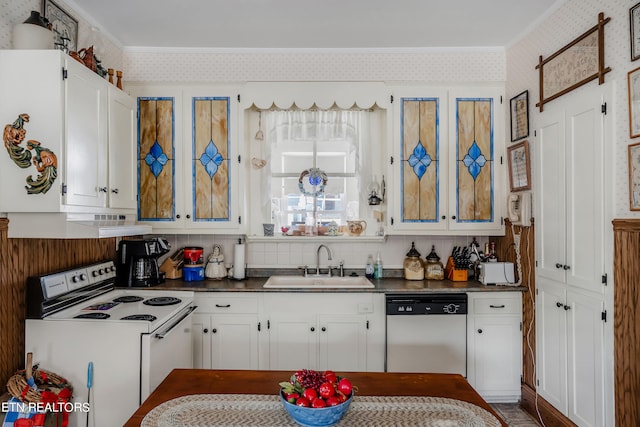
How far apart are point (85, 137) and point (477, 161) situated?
9.32ft

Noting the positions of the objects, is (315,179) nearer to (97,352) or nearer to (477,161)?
(477,161)

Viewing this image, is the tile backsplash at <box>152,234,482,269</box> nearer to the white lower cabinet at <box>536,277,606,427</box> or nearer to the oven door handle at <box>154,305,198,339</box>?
the oven door handle at <box>154,305,198,339</box>

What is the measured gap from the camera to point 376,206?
343 centimetres

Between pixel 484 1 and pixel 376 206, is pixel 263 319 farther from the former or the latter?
pixel 484 1

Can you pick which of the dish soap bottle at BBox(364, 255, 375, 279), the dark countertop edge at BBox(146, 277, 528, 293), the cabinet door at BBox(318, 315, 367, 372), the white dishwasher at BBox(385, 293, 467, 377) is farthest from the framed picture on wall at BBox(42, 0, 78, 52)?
the white dishwasher at BBox(385, 293, 467, 377)

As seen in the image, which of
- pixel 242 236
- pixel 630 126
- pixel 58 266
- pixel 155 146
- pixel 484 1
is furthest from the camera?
pixel 242 236

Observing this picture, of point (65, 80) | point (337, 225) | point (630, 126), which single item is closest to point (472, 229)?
point (337, 225)

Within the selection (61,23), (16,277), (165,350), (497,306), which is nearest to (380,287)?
(497,306)

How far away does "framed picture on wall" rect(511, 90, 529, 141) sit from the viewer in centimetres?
280

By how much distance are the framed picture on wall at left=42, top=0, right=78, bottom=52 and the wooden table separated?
2.10 meters

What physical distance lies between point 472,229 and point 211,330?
2244 millimetres

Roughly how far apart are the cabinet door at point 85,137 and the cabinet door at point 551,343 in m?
3.02

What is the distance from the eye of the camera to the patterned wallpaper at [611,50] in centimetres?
196

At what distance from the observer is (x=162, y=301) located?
2.59 m
